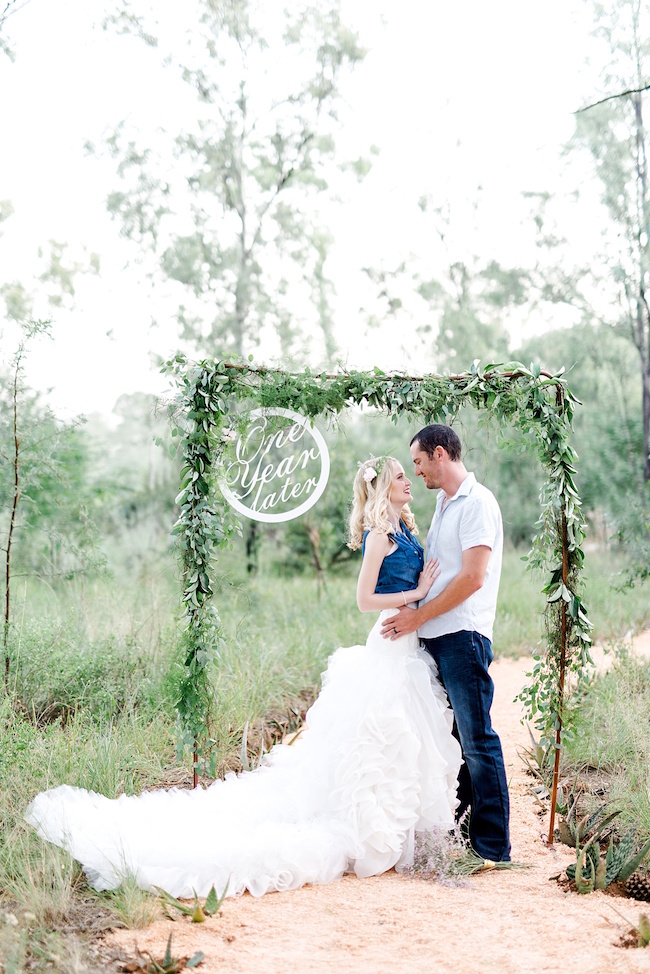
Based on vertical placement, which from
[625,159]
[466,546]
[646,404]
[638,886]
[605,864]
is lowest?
[638,886]

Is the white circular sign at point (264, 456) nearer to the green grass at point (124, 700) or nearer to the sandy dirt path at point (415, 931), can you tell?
the green grass at point (124, 700)

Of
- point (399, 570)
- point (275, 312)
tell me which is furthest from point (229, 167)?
point (399, 570)

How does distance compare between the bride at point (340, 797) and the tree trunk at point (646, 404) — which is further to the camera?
the tree trunk at point (646, 404)

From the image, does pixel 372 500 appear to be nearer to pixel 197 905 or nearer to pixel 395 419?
pixel 395 419

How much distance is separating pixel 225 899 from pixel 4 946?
1.00 m

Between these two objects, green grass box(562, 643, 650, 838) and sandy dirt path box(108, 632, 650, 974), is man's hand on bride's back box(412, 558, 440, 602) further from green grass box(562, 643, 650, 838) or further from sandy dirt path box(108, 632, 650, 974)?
sandy dirt path box(108, 632, 650, 974)

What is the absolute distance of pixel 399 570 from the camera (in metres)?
4.26

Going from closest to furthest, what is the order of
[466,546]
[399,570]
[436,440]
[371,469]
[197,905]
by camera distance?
[197,905] → [466,546] → [436,440] → [399,570] → [371,469]

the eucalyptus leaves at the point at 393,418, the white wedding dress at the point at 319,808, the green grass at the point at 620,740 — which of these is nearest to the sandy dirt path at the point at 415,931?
the white wedding dress at the point at 319,808

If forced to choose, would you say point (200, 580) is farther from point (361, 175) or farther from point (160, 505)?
point (361, 175)

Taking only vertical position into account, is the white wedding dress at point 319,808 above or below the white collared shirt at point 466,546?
below

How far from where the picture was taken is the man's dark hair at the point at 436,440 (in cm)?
415

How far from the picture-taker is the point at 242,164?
535 inches

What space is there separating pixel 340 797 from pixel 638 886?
4.59ft
